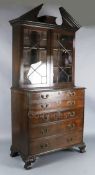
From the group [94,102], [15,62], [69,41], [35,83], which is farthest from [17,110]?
[94,102]

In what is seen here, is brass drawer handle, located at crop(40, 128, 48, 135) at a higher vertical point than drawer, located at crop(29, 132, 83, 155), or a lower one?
higher

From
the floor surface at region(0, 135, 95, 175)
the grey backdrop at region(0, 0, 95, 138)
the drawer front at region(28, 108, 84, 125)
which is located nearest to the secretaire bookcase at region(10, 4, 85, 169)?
the drawer front at region(28, 108, 84, 125)

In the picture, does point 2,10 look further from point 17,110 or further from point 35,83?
point 17,110

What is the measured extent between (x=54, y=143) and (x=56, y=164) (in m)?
0.26

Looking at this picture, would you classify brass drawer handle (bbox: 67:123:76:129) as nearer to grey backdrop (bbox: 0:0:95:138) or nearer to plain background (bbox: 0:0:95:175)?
plain background (bbox: 0:0:95:175)

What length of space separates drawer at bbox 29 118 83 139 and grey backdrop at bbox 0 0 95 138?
80 cm

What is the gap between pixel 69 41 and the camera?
3486 millimetres

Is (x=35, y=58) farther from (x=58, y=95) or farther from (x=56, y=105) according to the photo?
(x=56, y=105)

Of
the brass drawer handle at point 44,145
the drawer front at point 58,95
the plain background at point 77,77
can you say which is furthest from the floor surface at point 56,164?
the drawer front at point 58,95

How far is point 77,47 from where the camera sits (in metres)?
4.00

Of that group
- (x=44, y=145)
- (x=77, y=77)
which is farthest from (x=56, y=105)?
(x=77, y=77)

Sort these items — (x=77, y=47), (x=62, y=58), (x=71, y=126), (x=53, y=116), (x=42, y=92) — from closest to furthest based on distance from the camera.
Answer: (x=42, y=92), (x=53, y=116), (x=71, y=126), (x=62, y=58), (x=77, y=47)

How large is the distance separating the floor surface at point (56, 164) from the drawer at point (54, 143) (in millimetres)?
156

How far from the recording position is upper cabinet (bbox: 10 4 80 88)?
305 cm
